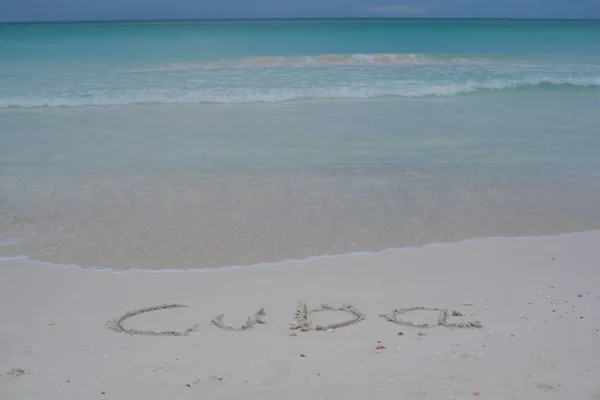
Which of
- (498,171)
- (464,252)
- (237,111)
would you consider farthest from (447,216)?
(237,111)

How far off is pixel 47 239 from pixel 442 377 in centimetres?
432

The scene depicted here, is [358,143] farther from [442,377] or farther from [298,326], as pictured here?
[442,377]

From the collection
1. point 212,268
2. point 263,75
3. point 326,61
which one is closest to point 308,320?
point 212,268

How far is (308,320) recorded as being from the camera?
416 cm

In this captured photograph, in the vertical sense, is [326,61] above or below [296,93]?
above

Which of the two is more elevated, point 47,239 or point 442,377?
point 442,377

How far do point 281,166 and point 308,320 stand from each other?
464 centimetres

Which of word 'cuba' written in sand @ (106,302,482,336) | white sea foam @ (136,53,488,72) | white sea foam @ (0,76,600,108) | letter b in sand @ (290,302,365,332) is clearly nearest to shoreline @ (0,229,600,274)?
word 'cuba' written in sand @ (106,302,482,336)

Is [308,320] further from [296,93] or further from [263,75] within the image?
[263,75]

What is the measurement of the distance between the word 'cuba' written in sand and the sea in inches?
44.5

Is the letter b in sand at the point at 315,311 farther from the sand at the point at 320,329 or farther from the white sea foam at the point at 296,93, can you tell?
the white sea foam at the point at 296,93

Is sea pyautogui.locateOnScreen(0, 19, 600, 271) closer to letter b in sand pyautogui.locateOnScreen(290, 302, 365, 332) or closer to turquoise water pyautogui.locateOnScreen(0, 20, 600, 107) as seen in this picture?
turquoise water pyautogui.locateOnScreen(0, 20, 600, 107)

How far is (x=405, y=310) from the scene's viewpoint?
14.2ft

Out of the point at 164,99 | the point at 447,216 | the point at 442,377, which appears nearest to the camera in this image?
the point at 442,377
